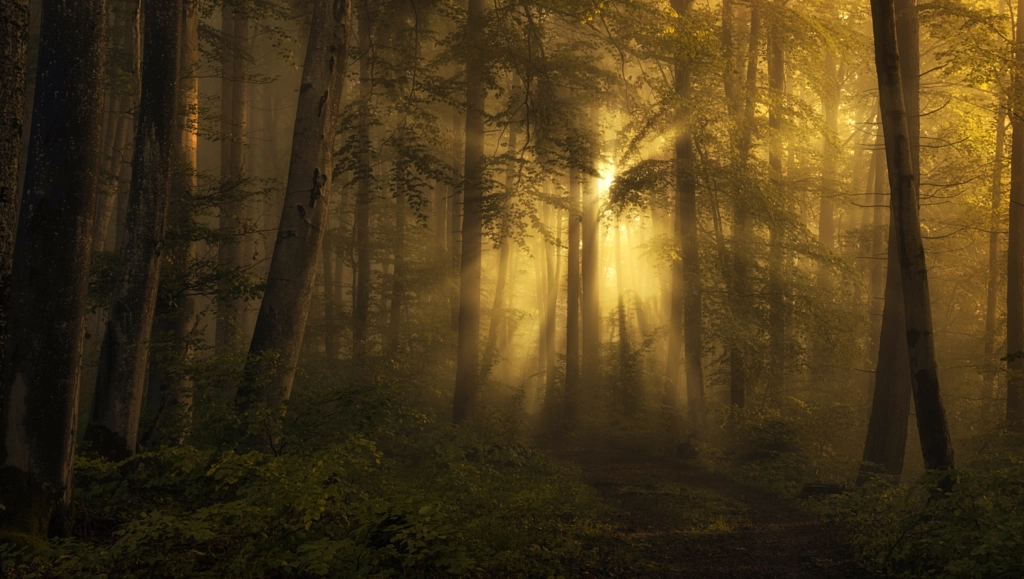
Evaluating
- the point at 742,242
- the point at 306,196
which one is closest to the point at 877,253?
the point at 742,242

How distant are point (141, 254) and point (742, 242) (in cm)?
1370

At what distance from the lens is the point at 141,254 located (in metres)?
8.37

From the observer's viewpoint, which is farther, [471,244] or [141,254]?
[471,244]

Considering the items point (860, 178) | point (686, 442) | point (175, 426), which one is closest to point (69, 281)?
point (175, 426)

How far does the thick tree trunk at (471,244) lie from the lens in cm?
1605

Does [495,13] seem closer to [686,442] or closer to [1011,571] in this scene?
[686,442]

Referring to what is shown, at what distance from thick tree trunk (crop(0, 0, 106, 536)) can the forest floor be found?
506 centimetres

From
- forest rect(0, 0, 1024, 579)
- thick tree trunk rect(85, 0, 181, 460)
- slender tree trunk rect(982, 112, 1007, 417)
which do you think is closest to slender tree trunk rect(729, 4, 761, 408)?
forest rect(0, 0, 1024, 579)

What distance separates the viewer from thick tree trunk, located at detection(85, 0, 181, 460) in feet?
26.7

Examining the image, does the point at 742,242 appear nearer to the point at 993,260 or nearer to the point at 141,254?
the point at 993,260

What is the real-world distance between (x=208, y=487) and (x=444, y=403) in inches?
522

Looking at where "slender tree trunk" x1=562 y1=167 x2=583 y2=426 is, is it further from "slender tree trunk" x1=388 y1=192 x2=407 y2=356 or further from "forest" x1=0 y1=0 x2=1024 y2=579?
"slender tree trunk" x1=388 y1=192 x2=407 y2=356

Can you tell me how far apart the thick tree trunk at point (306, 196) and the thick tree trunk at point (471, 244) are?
627 cm

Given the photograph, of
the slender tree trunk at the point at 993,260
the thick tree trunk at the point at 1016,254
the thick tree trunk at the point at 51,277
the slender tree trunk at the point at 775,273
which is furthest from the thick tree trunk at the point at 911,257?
the thick tree trunk at the point at 51,277
